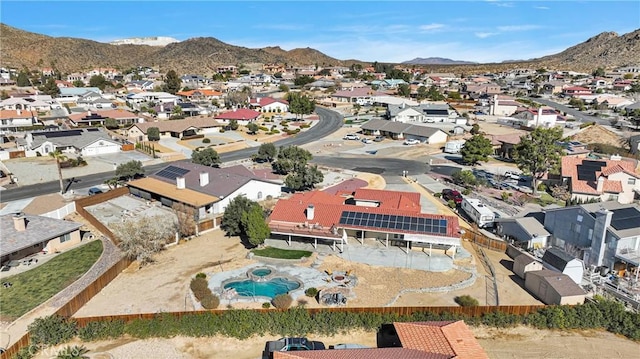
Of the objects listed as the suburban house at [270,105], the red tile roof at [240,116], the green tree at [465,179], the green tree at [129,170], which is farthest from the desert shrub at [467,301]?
the suburban house at [270,105]

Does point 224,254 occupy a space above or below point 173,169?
below

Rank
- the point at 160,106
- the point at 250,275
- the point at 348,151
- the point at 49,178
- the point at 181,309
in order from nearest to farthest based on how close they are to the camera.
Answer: the point at 181,309
the point at 250,275
the point at 49,178
the point at 348,151
the point at 160,106

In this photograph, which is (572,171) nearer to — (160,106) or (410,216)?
(410,216)

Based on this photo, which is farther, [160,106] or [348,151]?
[160,106]

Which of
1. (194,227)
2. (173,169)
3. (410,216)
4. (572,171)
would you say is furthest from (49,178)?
(572,171)

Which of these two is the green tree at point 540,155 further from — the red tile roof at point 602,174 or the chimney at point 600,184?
the chimney at point 600,184

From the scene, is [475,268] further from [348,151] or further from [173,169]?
[348,151]

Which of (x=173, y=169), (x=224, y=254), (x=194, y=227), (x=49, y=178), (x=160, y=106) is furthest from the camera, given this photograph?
(x=160, y=106)
